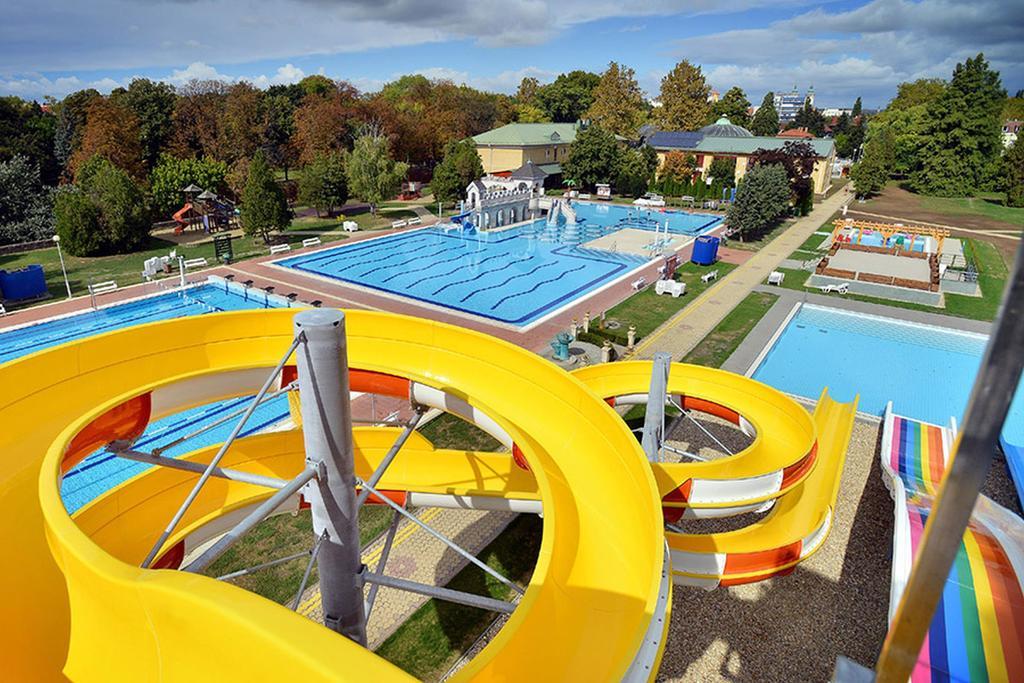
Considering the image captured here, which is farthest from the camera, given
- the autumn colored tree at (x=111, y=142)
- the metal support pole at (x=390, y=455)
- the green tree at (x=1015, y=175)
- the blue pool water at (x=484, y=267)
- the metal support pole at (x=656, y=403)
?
the green tree at (x=1015, y=175)

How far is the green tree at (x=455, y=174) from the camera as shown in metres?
50.1

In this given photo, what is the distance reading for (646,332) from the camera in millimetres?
25312

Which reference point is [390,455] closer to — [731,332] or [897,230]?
[731,332]

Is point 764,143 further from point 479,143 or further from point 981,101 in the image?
point 479,143

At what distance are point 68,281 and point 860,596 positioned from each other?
36.9 meters

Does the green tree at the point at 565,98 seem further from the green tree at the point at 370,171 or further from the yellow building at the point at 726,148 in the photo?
the green tree at the point at 370,171

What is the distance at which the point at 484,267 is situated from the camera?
1419 inches

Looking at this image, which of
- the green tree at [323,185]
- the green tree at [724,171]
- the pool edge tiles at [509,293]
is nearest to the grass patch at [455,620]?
the pool edge tiles at [509,293]

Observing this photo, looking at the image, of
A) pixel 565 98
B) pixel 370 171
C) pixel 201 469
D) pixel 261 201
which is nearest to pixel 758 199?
pixel 370 171

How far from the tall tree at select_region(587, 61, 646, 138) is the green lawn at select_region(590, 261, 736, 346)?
41.1m

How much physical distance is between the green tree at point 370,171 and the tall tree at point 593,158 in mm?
22137

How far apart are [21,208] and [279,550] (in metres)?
39.3

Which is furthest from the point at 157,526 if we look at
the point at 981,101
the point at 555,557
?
the point at 981,101

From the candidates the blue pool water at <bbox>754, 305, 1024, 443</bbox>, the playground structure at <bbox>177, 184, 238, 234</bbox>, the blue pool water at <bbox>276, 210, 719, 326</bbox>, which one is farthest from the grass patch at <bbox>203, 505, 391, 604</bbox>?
the playground structure at <bbox>177, 184, 238, 234</bbox>
